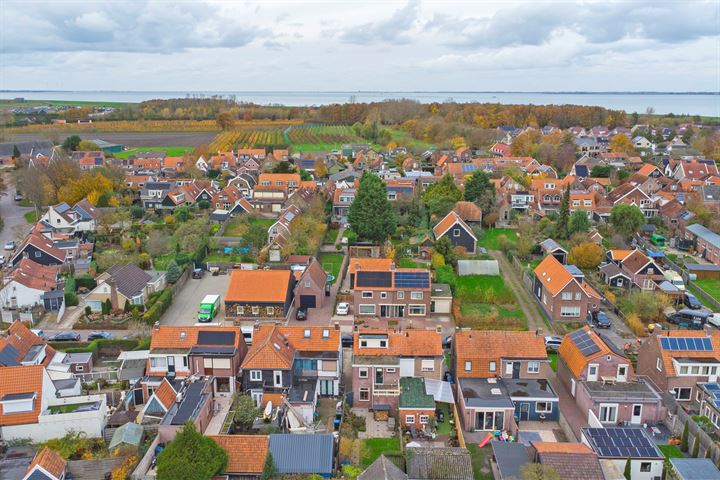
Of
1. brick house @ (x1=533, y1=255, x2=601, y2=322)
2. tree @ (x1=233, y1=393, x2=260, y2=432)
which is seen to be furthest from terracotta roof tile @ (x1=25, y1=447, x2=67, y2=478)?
brick house @ (x1=533, y1=255, x2=601, y2=322)

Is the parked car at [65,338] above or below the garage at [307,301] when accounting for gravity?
below

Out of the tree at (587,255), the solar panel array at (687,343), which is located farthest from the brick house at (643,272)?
the solar panel array at (687,343)

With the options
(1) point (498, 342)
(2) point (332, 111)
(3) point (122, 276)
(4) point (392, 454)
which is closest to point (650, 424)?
(1) point (498, 342)

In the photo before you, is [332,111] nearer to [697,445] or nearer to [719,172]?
[719,172]

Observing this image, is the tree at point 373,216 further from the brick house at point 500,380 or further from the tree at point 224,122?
the tree at point 224,122

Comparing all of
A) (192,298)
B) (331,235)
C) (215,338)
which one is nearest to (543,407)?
(215,338)

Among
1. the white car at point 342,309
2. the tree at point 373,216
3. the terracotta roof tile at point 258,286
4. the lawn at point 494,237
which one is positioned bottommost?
the white car at point 342,309
